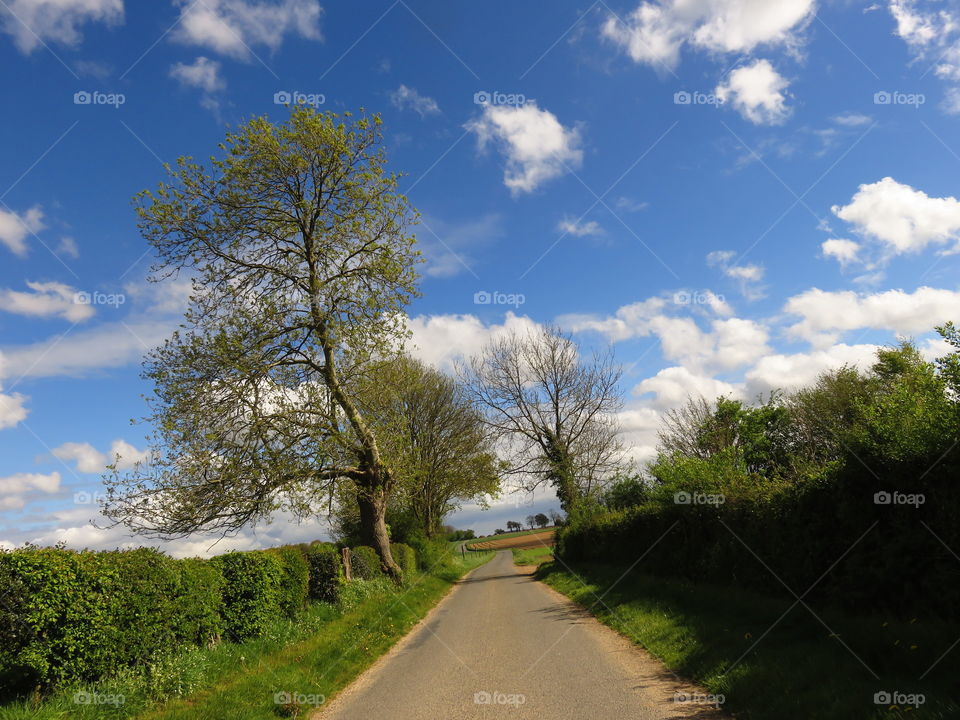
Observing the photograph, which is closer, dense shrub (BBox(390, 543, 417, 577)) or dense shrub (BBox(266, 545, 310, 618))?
dense shrub (BBox(266, 545, 310, 618))

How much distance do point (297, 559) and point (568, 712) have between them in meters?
9.72

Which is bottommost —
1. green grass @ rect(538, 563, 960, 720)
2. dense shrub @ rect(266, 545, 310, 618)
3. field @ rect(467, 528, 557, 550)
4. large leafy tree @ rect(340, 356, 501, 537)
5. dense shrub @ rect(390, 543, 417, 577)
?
field @ rect(467, 528, 557, 550)

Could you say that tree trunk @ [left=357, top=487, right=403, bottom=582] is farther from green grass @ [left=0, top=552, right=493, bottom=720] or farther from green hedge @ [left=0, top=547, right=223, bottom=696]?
green hedge @ [left=0, top=547, right=223, bottom=696]

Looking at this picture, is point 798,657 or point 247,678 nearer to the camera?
point 798,657

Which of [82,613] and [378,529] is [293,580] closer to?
[82,613]

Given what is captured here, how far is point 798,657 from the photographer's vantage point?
262 inches

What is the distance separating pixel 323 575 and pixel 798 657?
12.8 metres

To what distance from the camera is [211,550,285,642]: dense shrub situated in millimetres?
11023

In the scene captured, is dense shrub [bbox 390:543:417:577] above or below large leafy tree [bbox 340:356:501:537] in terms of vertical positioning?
below

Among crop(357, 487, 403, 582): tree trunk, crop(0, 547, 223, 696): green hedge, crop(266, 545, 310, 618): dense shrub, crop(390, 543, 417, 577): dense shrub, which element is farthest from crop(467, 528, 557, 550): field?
crop(0, 547, 223, 696): green hedge

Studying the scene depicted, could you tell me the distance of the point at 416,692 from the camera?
7.94 meters

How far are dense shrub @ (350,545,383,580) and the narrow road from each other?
20.5 feet

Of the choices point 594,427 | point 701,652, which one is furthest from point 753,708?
point 594,427

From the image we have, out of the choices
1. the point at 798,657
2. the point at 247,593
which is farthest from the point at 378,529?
the point at 798,657
